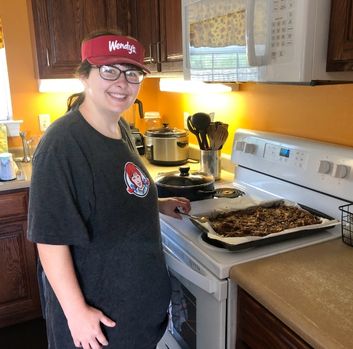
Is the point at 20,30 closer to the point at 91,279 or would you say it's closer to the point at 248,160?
the point at 248,160

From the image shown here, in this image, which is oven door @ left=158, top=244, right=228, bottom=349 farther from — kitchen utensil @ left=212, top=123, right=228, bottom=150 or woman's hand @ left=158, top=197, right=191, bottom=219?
kitchen utensil @ left=212, top=123, right=228, bottom=150

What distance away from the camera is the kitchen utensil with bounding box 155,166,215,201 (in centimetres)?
161

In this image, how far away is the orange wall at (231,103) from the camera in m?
1.43

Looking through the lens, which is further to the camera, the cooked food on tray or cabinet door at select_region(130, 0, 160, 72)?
cabinet door at select_region(130, 0, 160, 72)

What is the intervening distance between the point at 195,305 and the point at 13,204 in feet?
3.88

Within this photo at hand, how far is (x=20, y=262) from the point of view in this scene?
81.8 inches

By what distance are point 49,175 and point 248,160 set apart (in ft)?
3.48

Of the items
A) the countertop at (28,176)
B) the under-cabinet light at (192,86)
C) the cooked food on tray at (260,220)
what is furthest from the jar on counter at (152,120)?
the cooked food on tray at (260,220)

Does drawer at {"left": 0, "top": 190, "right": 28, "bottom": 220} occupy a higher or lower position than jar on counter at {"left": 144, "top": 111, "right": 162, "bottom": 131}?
lower

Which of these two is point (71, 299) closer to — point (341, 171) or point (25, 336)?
point (341, 171)

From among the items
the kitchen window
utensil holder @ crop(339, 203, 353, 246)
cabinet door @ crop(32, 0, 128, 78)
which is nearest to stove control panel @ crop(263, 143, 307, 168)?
utensil holder @ crop(339, 203, 353, 246)

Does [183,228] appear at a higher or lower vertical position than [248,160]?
lower

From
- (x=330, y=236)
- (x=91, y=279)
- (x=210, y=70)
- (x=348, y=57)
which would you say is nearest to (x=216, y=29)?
(x=210, y=70)

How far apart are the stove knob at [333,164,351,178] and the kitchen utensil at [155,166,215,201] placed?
520 mm
